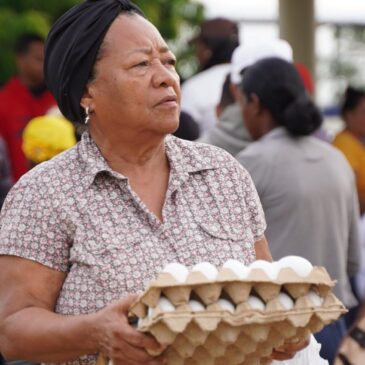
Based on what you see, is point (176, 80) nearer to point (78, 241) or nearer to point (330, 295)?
point (78, 241)

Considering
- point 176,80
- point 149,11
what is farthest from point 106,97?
point 149,11

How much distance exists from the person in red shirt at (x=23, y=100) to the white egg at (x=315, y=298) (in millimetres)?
5114

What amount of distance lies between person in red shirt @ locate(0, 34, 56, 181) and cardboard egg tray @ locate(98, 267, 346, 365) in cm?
508

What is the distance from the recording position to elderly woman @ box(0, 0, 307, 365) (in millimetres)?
2918

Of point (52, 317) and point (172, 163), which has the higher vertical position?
point (172, 163)

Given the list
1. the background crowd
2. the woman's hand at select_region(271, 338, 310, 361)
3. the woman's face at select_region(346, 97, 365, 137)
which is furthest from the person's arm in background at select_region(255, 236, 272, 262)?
the woman's face at select_region(346, 97, 365, 137)

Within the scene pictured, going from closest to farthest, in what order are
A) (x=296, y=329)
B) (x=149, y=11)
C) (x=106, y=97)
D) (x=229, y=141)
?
(x=296, y=329) → (x=106, y=97) → (x=229, y=141) → (x=149, y=11)

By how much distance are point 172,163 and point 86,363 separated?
566mm

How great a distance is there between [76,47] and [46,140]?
9.65ft

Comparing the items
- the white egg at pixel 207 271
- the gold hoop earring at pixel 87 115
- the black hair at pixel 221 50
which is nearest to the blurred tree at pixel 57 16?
the black hair at pixel 221 50

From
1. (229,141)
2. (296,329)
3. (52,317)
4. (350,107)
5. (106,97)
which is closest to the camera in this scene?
(296,329)

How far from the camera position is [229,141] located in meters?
5.44

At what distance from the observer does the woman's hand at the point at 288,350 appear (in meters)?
2.85

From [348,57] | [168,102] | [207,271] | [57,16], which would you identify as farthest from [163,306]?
[348,57]
